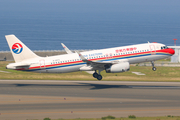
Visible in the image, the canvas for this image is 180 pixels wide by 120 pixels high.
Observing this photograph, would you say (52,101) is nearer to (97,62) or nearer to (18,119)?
(18,119)

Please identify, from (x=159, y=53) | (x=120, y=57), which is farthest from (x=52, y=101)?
(x=159, y=53)

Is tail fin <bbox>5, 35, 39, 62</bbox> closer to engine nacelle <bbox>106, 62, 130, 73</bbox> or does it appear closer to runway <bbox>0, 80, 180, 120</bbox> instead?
runway <bbox>0, 80, 180, 120</bbox>

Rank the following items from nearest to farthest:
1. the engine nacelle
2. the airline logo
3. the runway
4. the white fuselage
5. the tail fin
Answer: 1. the runway
2. the engine nacelle
3. the tail fin
4. the airline logo
5. the white fuselage

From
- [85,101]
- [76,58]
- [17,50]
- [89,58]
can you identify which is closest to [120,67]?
[89,58]

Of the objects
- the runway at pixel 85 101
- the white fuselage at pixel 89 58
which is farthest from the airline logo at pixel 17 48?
the runway at pixel 85 101

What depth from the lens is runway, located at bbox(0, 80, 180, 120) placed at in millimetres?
29219

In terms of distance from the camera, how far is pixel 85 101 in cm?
3484

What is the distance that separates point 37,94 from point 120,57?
56.8 ft

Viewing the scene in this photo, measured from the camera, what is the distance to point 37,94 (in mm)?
39031

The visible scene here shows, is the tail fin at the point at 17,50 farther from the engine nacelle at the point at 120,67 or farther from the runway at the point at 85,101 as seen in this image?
the engine nacelle at the point at 120,67

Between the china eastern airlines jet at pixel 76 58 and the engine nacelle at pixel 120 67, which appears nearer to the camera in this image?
the engine nacelle at pixel 120 67

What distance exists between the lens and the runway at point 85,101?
95.9 feet

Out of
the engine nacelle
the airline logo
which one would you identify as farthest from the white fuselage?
the engine nacelle

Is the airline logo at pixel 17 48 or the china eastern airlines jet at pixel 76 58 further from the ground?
the airline logo at pixel 17 48
